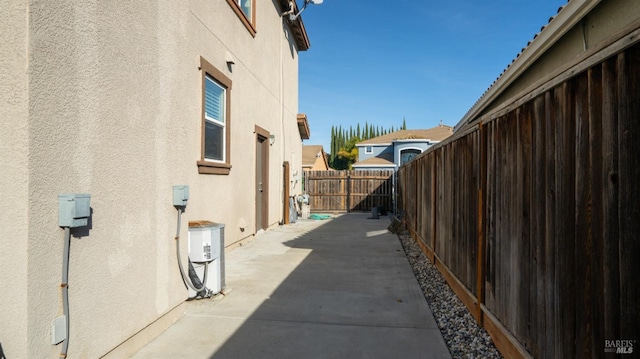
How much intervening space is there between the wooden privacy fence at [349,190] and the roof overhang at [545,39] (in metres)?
11.4

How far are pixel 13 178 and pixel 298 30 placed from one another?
14.1 m

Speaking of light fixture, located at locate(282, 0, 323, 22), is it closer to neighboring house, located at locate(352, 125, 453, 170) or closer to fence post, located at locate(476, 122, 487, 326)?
fence post, located at locate(476, 122, 487, 326)

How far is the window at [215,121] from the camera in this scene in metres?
6.73

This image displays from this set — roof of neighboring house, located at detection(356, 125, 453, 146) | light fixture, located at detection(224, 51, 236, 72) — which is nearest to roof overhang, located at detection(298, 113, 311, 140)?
light fixture, located at detection(224, 51, 236, 72)

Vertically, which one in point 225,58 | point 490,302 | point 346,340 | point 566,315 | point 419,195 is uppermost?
point 225,58

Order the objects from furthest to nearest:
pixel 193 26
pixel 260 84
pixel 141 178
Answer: pixel 260 84
pixel 193 26
pixel 141 178

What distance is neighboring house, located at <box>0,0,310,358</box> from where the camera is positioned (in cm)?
223

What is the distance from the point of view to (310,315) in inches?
169

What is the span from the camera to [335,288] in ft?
17.6

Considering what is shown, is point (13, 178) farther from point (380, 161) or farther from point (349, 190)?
point (380, 161)

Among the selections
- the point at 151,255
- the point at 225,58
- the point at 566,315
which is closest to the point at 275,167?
the point at 225,58

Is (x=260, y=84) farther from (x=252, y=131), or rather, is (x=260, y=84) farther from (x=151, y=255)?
(x=151, y=255)

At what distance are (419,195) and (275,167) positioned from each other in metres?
5.41

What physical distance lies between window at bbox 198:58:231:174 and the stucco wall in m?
4.27
